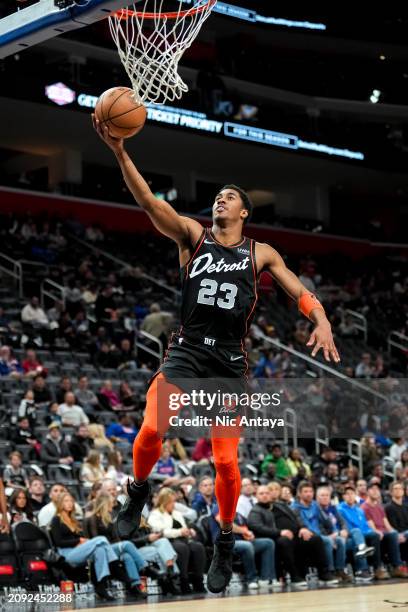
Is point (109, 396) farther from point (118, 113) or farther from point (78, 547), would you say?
point (118, 113)

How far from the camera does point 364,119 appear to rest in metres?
33.0

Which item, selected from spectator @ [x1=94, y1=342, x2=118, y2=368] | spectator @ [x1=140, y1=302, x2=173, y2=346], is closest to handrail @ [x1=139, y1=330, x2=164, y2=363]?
spectator @ [x1=140, y1=302, x2=173, y2=346]

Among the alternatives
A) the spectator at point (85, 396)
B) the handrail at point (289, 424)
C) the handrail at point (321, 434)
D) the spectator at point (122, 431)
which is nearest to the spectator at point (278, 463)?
the handrail at point (289, 424)

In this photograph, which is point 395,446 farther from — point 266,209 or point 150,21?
point 266,209

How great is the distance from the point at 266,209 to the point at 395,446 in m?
16.8

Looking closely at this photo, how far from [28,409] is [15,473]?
6.80 feet

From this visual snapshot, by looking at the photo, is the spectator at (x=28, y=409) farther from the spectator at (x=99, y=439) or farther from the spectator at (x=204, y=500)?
the spectator at (x=204, y=500)

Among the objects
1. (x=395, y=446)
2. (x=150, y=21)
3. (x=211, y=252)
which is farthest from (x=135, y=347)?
(x=211, y=252)

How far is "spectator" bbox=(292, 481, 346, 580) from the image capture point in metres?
13.5

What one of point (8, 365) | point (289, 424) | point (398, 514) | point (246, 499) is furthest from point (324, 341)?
point (289, 424)

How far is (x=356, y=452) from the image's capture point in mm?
18500

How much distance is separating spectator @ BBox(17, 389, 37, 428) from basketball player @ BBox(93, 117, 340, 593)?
7.85 m

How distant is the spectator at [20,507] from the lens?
11289 millimetres

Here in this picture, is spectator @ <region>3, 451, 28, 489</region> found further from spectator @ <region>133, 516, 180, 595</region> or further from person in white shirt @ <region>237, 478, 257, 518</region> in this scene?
person in white shirt @ <region>237, 478, 257, 518</region>
